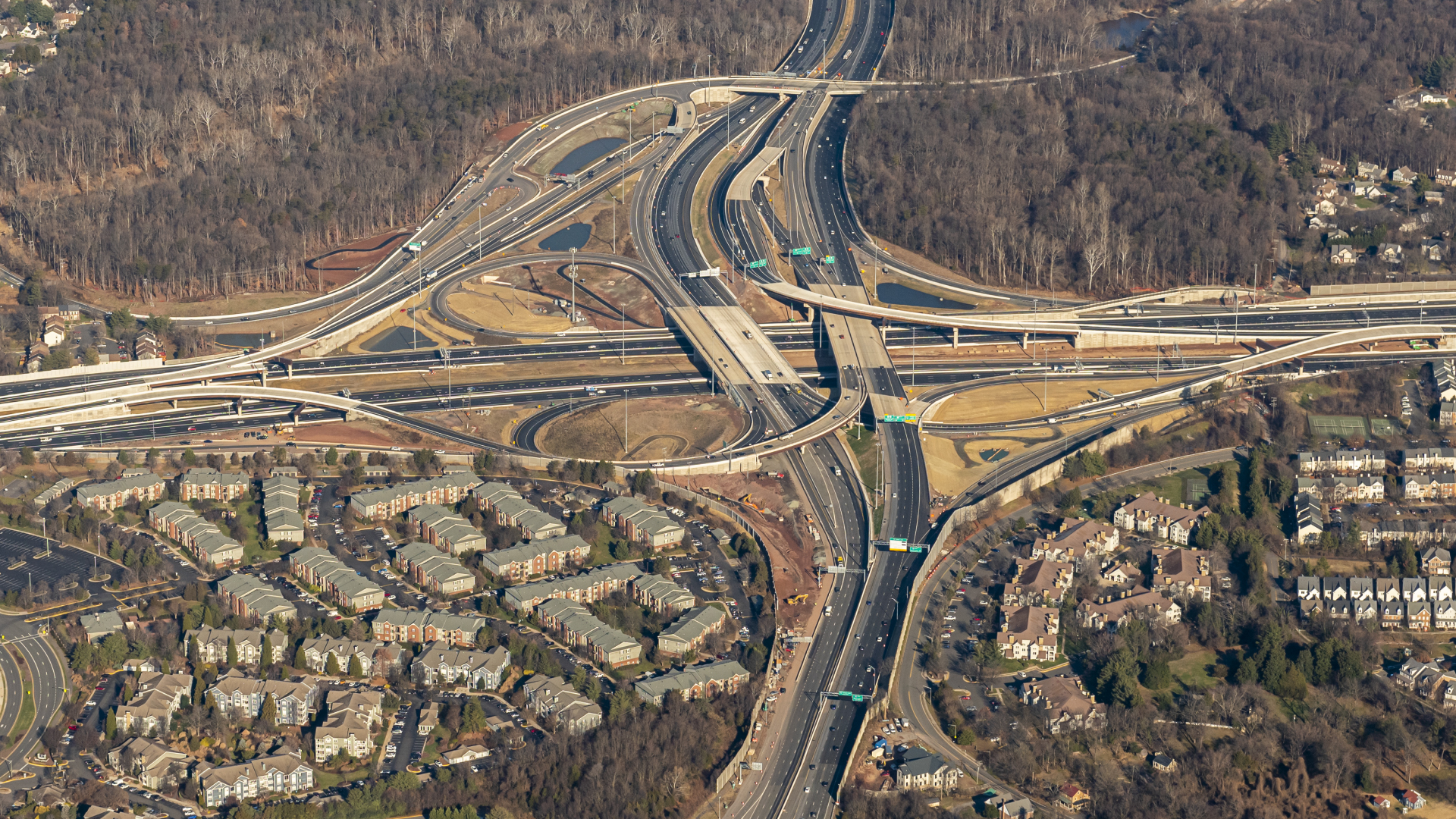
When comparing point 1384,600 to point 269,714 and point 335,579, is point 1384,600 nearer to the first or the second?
point 335,579

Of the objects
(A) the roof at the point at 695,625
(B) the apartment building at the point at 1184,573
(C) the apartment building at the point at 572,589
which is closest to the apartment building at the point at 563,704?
(A) the roof at the point at 695,625

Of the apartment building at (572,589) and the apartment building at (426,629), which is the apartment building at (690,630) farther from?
the apartment building at (426,629)

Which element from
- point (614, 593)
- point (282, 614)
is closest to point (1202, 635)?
point (614, 593)

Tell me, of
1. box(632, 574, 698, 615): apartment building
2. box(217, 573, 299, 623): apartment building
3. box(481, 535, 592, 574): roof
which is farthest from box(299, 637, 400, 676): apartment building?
box(632, 574, 698, 615): apartment building

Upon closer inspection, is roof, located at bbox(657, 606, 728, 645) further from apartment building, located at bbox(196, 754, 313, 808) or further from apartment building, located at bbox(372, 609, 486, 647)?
apartment building, located at bbox(196, 754, 313, 808)

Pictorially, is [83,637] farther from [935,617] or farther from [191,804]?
[935,617]

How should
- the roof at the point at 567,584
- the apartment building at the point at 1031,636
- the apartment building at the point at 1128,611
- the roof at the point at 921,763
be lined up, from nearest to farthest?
the roof at the point at 921,763, the apartment building at the point at 1031,636, the apartment building at the point at 1128,611, the roof at the point at 567,584
